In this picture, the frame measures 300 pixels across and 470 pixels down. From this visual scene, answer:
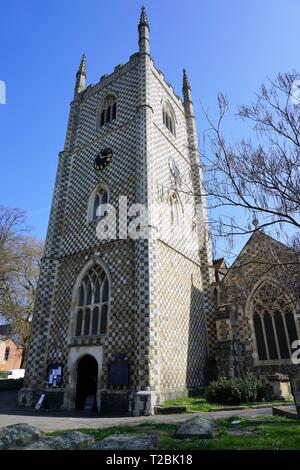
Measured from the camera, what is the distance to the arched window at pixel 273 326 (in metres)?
15.8

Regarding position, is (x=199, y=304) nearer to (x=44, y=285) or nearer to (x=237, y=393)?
(x=237, y=393)

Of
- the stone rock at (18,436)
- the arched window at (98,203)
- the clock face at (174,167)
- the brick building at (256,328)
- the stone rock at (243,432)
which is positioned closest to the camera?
the stone rock at (18,436)

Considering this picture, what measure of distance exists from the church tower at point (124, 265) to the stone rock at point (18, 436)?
23.8 feet

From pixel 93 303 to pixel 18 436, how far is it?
439 inches

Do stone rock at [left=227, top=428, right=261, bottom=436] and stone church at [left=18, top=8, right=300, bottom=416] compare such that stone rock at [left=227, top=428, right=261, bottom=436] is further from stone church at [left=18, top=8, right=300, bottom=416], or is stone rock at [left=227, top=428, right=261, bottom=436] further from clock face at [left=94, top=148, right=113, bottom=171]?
clock face at [left=94, top=148, right=113, bottom=171]

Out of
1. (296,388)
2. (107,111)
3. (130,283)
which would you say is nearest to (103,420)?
(130,283)

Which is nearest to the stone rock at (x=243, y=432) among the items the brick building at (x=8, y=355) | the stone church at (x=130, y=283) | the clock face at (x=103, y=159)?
the stone church at (x=130, y=283)

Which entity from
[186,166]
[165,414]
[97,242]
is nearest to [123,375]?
[165,414]

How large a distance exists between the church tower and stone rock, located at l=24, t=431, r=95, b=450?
7.41 metres

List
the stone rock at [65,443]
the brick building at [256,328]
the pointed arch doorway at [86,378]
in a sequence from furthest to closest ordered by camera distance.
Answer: the brick building at [256,328] → the pointed arch doorway at [86,378] → the stone rock at [65,443]

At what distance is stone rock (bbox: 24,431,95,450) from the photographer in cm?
449

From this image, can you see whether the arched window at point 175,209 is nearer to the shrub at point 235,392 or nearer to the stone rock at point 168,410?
the shrub at point 235,392

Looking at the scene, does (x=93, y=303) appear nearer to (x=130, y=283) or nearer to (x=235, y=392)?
(x=130, y=283)
